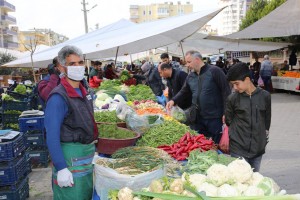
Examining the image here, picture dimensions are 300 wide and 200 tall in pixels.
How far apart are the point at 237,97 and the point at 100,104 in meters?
4.02

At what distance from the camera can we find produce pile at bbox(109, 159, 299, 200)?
2.44 m

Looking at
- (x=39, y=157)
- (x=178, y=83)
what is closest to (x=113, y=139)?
(x=178, y=83)

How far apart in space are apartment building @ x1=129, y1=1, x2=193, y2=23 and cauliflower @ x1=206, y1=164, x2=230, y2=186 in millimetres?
119756

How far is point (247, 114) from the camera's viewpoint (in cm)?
359

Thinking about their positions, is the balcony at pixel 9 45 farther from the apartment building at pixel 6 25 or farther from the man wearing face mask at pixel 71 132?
the man wearing face mask at pixel 71 132

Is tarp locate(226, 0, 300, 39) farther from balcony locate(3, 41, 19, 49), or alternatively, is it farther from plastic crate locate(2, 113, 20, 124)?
balcony locate(3, 41, 19, 49)

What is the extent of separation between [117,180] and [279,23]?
45.2 feet

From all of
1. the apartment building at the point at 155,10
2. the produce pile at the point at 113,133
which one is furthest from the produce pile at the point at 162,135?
the apartment building at the point at 155,10

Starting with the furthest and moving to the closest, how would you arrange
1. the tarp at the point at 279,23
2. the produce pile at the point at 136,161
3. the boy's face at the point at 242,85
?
1. the tarp at the point at 279,23
2. the boy's face at the point at 242,85
3. the produce pile at the point at 136,161

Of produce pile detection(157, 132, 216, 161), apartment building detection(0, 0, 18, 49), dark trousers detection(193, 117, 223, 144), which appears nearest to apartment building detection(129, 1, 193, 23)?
apartment building detection(0, 0, 18, 49)

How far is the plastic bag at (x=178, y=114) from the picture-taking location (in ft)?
18.7

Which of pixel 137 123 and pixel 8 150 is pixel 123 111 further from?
pixel 8 150

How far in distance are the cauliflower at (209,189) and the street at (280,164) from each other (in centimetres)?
299

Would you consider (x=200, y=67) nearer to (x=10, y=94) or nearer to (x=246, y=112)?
(x=246, y=112)
